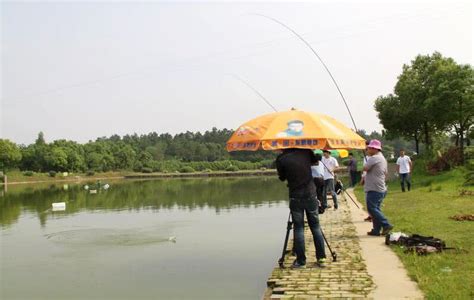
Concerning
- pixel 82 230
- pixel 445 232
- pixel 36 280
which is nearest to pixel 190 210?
pixel 82 230

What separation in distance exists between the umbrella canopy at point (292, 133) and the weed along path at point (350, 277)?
5.87 feet

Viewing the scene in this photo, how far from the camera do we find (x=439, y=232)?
32.3ft

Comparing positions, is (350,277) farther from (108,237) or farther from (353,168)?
(353,168)

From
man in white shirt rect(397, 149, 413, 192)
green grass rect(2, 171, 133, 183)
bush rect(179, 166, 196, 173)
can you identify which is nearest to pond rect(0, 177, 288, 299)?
man in white shirt rect(397, 149, 413, 192)

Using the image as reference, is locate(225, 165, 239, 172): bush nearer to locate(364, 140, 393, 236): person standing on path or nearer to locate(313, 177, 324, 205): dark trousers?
locate(313, 177, 324, 205): dark trousers

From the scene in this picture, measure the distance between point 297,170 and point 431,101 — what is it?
2414 centimetres

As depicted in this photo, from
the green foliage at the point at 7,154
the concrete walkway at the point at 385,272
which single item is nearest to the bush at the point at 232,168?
the green foliage at the point at 7,154

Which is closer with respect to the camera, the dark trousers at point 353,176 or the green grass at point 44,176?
the dark trousers at point 353,176

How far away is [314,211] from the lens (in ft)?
24.7

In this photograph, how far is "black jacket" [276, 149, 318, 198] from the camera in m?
7.39

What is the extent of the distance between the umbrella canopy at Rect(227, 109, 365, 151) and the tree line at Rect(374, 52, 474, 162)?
1917cm

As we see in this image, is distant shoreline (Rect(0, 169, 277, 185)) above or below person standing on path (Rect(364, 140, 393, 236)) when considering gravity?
below

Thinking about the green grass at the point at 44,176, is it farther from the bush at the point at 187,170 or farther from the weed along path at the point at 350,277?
the weed along path at the point at 350,277

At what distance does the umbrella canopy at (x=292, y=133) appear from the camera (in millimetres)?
7234
